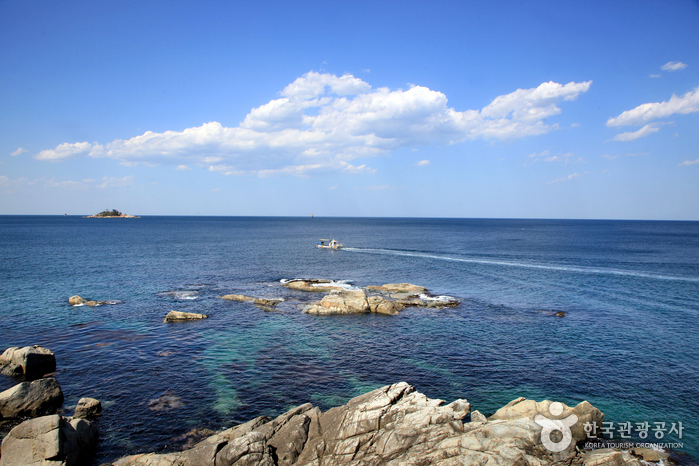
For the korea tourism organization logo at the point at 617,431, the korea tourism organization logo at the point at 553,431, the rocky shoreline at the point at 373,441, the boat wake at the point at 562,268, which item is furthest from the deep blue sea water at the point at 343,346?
the korea tourism organization logo at the point at 553,431

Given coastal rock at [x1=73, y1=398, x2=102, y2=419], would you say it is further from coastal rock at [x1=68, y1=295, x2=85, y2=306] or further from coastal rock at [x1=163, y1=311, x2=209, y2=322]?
coastal rock at [x1=68, y1=295, x2=85, y2=306]

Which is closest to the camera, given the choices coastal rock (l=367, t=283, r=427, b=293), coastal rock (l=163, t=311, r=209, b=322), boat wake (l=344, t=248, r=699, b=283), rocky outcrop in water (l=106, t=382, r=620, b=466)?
rocky outcrop in water (l=106, t=382, r=620, b=466)

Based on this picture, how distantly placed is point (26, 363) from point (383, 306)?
39.5m

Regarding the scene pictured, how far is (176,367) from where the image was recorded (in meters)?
33.6

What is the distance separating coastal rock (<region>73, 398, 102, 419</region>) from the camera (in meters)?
24.8

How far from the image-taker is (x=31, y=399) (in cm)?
2531

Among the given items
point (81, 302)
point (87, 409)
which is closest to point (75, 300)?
point (81, 302)

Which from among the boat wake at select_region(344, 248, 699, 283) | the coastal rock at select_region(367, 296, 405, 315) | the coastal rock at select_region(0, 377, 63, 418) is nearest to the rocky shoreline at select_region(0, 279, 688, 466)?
the coastal rock at select_region(0, 377, 63, 418)

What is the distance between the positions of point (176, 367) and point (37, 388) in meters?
9.94

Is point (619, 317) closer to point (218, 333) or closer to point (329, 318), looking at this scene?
point (329, 318)

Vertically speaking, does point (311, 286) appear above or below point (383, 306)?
above

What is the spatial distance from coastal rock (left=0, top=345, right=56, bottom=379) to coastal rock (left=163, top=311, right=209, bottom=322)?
15.4 metres

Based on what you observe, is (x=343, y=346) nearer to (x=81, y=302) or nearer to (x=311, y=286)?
(x=311, y=286)

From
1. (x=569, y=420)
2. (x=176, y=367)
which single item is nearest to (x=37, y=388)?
(x=176, y=367)
